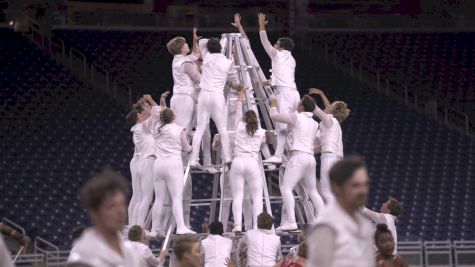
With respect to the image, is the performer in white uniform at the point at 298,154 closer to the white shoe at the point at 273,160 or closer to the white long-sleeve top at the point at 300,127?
the white long-sleeve top at the point at 300,127

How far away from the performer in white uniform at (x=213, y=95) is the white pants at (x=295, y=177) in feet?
2.46

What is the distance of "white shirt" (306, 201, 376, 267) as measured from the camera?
5.43 meters

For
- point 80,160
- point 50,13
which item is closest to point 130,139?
point 80,160

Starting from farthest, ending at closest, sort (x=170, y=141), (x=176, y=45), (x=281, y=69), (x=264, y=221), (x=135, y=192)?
1. (x=135, y=192)
2. (x=281, y=69)
3. (x=176, y=45)
4. (x=170, y=141)
5. (x=264, y=221)

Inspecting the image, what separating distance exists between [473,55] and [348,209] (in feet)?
83.2

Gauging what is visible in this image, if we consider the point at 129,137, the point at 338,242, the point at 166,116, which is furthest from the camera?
the point at 129,137

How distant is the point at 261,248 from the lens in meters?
13.4

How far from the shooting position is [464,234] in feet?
75.2

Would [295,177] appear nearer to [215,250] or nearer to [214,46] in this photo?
[215,250]

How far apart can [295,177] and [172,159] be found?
152 centimetres

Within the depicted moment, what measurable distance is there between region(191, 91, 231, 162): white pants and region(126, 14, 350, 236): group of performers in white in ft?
0.04

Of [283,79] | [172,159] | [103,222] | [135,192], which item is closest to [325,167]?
[283,79]

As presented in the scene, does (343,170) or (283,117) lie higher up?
(343,170)

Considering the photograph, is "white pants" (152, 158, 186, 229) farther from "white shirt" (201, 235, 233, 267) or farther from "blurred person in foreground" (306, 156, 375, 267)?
"blurred person in foreground" (306, 156, 375, 267)
